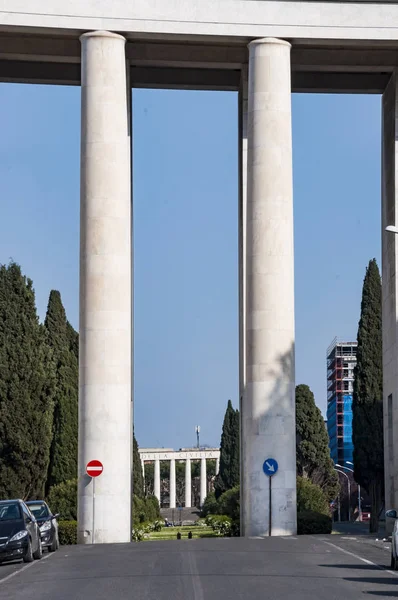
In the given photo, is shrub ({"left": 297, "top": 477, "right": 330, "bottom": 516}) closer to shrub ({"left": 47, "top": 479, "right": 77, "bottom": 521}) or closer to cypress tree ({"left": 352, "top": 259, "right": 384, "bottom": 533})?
shrub ({"left": 47, "top": 479, "right": 77, "bottom": 521})

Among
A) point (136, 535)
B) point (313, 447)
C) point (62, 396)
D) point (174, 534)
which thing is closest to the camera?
point (136, 535)

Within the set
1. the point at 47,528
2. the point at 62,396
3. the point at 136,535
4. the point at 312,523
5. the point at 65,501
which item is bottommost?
the point at 136,535

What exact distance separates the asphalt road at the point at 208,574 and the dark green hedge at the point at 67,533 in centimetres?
1750

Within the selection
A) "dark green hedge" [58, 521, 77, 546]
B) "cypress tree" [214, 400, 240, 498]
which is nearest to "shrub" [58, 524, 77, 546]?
"dark green hedge" [58, 521, 77, 546]

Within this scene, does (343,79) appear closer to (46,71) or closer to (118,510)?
(46,71)

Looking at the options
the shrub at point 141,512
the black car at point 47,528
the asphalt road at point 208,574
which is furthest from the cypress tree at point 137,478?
the asphalt road at point 208,574

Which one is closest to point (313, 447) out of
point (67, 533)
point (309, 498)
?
point (309, 498)

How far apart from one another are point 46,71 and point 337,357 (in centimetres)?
12721

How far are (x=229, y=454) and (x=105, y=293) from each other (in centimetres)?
8452

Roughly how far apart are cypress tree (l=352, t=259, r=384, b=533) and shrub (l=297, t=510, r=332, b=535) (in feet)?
86.0

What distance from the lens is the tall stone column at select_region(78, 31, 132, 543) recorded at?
2138 inches

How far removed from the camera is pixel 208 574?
28.1 m

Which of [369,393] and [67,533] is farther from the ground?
[369,393]

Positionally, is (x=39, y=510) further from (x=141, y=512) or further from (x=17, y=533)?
(x=141, y=512)
